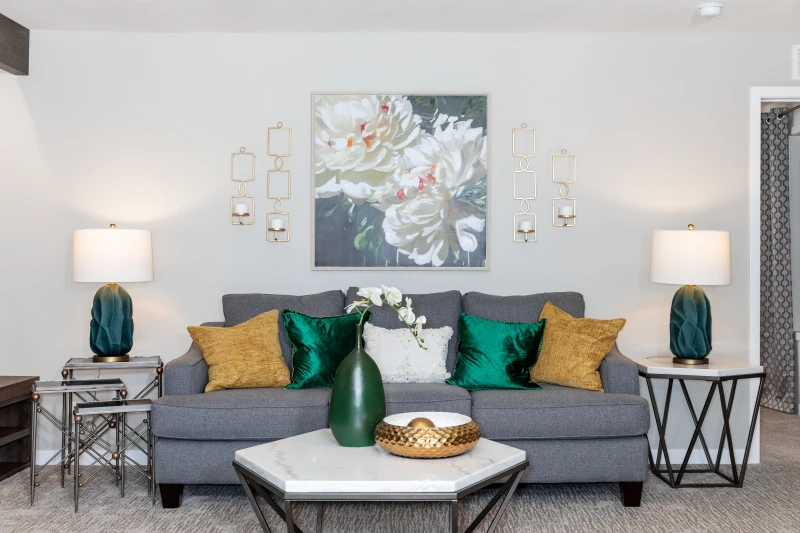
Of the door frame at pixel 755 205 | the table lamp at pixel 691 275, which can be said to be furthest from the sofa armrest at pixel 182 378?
the door frame at pixel 755 205

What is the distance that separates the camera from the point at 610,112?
167 inches

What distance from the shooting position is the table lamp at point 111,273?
3680mm

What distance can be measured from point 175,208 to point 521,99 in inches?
86.5

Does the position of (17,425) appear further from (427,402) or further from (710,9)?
(710,9)

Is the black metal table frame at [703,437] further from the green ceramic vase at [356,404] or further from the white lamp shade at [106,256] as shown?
the white lamp shade at [106,256]

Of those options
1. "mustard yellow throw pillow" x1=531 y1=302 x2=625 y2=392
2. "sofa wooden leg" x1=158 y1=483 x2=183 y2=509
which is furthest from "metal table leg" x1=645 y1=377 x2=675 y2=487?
"sofa wooden leg" x1=158 y1=483 x2=183 y2=509

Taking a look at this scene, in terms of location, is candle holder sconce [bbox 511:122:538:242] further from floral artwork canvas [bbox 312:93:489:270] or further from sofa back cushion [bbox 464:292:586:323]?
sofa back cushion [bbox 464:292:586:323]

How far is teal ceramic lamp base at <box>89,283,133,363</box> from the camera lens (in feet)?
12.3

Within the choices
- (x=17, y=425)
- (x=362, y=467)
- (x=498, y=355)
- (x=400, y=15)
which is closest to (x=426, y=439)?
(x=362, y=467)

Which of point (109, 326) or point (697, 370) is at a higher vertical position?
point (109, 326)

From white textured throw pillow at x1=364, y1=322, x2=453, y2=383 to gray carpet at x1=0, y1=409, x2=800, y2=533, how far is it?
64cm

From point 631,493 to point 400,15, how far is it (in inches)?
109

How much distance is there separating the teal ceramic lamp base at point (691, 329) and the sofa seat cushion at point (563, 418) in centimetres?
67

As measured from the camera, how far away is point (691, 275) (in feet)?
12.1
